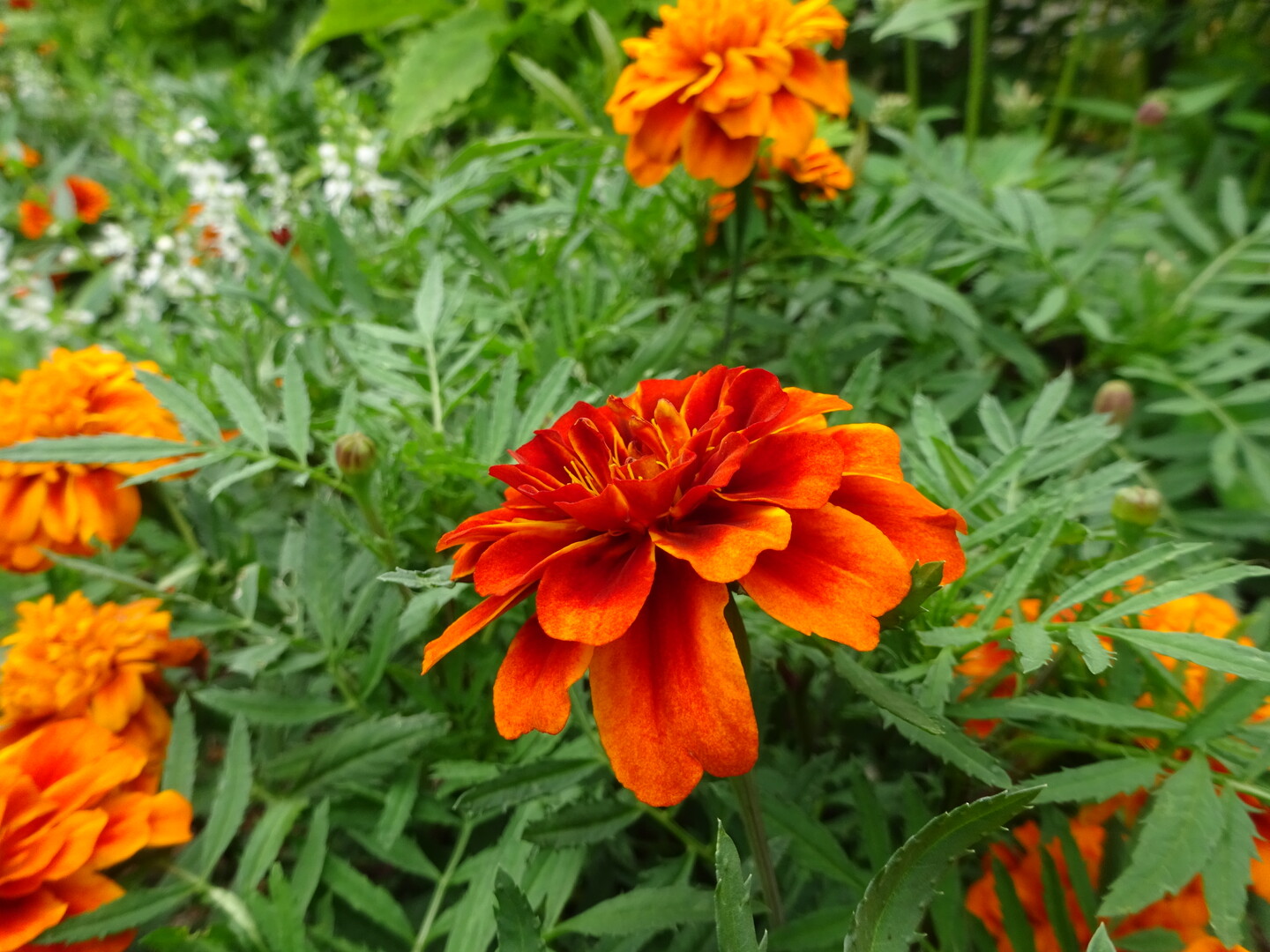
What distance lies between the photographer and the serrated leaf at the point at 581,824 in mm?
423

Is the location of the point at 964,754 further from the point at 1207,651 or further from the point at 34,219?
the point at 34,219

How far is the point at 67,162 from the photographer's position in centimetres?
168

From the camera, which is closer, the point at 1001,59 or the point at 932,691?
the point at 932,691

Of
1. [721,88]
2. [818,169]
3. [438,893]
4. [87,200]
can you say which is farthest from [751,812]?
[87,200]

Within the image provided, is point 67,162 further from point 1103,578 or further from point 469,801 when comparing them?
point 1103,578

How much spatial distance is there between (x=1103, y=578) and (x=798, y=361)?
36 centimetres

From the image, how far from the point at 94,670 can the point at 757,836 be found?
1.49ft

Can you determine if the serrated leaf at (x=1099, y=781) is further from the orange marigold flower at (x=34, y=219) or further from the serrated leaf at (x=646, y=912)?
the orange marigold flower at (x=34, y=219)

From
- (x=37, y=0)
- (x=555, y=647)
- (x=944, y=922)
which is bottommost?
(x=944, y=922)

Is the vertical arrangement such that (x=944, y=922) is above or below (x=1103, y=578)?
below

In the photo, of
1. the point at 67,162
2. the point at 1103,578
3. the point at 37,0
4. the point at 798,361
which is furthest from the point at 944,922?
the point at 37,0

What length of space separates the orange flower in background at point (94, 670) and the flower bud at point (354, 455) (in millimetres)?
209

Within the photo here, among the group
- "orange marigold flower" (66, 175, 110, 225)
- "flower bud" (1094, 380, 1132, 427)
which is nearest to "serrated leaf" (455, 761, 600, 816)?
"flower bud" (1094, 380, 1132, 427)

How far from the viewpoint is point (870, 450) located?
331 mm
